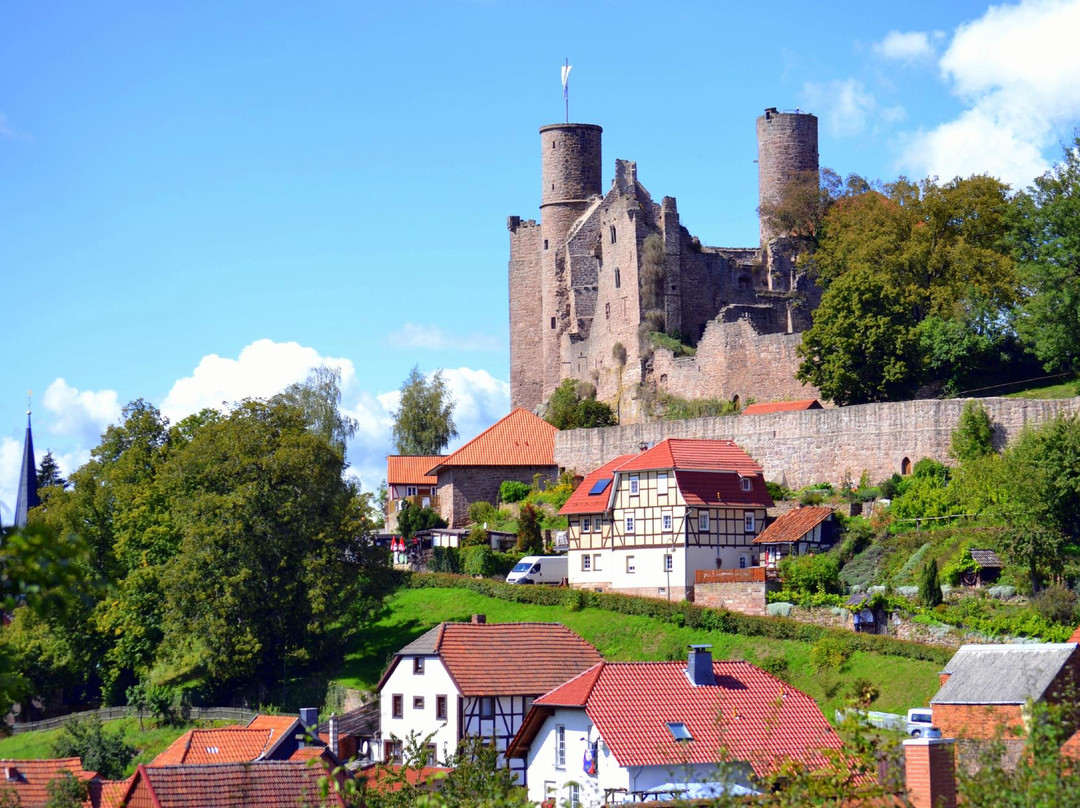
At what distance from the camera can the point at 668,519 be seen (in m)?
45.7

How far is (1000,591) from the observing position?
3609 centimetres

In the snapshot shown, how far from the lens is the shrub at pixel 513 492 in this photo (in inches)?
2218

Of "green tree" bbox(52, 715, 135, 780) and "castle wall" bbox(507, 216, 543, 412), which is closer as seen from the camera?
"green tree" bbox(52, 715, 135, 780)

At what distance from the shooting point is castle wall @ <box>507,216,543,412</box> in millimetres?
70062

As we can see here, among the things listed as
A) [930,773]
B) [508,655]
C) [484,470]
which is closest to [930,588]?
[508,655]

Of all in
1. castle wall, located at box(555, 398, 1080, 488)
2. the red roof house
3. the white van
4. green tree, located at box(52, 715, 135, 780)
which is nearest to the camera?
green tree, located at box(52, 715, 135, 780)

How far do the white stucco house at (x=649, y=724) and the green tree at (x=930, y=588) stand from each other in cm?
596

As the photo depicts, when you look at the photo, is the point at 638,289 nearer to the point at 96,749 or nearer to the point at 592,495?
the point at 592,495

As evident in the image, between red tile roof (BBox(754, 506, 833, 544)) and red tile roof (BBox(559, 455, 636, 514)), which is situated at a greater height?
red tile roof (BBox(559, 455, 636, 514))

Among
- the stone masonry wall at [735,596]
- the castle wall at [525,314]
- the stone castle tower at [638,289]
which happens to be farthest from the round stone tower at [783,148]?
the stone masonry wall at [735,596]

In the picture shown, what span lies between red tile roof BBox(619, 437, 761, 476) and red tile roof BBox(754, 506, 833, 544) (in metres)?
2.66

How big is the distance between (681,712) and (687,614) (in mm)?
11185

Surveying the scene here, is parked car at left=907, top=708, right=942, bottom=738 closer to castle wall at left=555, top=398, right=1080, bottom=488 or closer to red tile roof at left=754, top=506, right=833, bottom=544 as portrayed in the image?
red tile roof at left=754, top=506, right=833, bottom=544

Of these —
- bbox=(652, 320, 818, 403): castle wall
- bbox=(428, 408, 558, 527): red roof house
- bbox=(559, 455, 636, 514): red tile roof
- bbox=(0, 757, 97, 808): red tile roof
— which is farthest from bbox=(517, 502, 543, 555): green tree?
bbox=(0, 757, 97, 808): red tile roof
